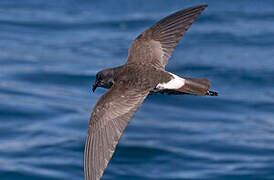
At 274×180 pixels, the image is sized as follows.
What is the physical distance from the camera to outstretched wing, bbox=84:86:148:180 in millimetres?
6336

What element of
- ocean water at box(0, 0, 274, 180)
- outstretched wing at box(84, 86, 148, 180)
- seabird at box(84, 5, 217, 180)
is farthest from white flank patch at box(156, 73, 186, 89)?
ocean water at box(0, 0, 274, 180)

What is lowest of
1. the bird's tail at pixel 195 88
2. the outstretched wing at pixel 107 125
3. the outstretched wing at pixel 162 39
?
the outstretched wing at pixel 107 125

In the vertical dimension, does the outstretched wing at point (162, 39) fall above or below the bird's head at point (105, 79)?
above

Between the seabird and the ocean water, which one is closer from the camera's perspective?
the seabird

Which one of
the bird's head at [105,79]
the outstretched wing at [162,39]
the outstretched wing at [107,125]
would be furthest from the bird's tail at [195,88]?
the outstretched wing at [162,39]

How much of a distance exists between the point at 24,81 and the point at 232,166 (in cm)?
541

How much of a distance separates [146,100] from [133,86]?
692cm

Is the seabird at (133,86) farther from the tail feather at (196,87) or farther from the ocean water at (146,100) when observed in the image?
the ocean water at (146,100)

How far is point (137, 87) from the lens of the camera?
7281 mm

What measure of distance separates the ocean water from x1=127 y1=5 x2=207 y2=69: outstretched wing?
13.9ft

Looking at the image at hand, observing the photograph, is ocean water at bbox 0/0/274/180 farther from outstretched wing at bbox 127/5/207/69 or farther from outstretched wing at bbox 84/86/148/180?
outstretched wing at bbox 84/86/148/180

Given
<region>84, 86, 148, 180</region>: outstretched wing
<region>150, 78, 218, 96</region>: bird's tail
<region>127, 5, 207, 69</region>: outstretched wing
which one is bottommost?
Result: <region>84, 86, 148, 180</region>: outstretched wing

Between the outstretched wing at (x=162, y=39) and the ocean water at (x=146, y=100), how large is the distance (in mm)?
4228

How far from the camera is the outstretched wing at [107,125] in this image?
6336 millimetres
